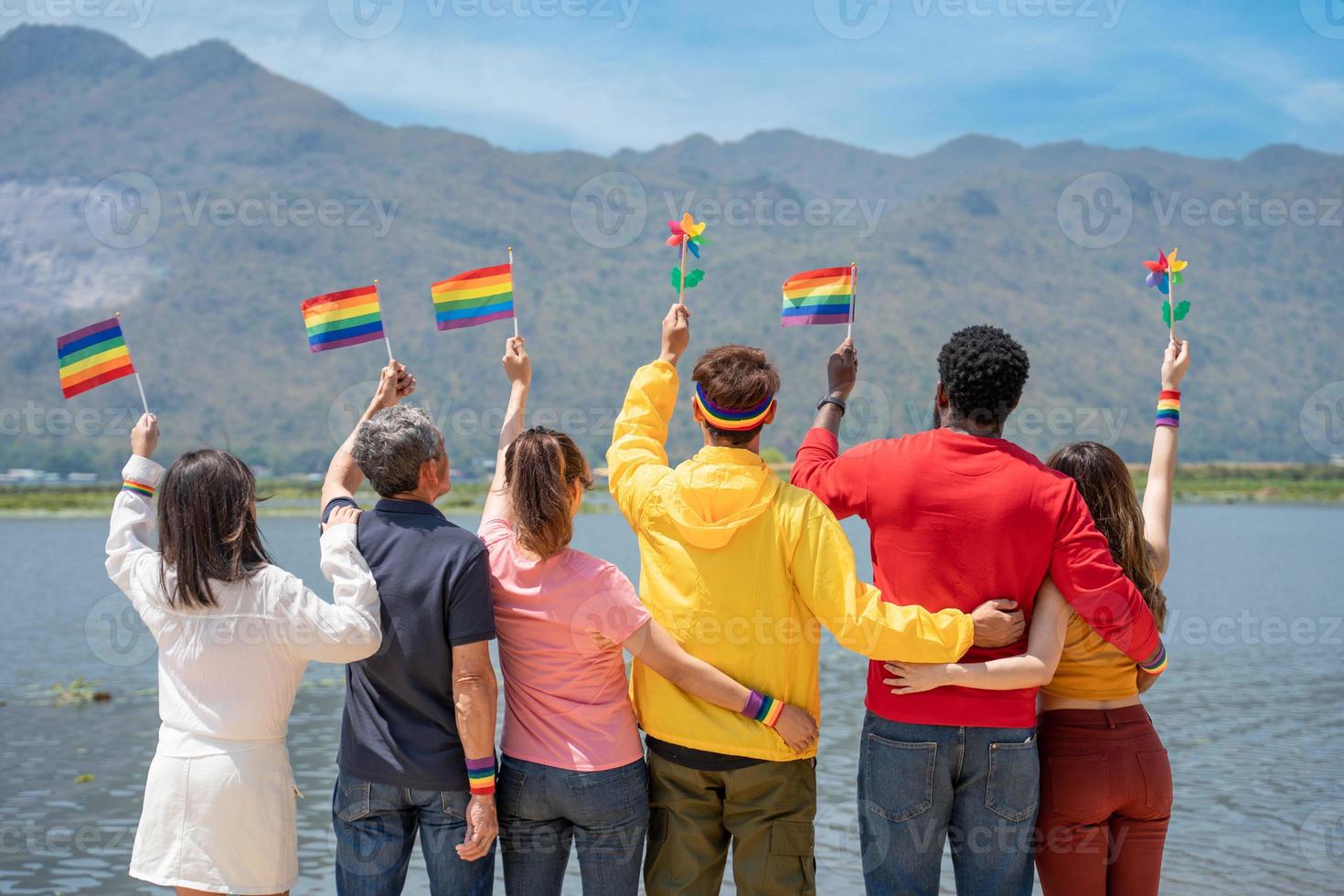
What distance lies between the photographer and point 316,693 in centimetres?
1770

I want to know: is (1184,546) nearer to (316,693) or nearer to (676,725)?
(316,693)

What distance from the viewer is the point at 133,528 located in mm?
4301

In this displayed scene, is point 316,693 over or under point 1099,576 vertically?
under

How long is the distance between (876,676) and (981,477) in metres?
0.74

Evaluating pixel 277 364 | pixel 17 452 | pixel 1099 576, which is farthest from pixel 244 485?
pixel 277 364

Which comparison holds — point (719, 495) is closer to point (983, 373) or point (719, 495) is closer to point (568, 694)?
point (568, 694)

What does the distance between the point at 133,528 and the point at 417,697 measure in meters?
1.14

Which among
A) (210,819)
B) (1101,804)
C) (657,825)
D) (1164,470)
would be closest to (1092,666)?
(1101,804)

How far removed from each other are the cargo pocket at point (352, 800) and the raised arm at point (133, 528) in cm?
89

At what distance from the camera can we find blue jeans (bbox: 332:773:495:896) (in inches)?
162

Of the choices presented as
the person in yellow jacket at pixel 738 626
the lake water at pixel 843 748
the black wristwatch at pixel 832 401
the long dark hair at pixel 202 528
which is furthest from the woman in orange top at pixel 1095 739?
the lake water at pixel 843 748

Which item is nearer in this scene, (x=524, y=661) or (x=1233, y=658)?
(x=524, y=661)

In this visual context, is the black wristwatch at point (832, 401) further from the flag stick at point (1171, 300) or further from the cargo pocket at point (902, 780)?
the flag stick at point (1171, 300)

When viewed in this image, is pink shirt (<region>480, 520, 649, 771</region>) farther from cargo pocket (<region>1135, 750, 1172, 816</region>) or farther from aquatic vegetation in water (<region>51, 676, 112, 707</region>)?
aquatic vegetation in water (<region>51, 676, 112, 707</region>)
